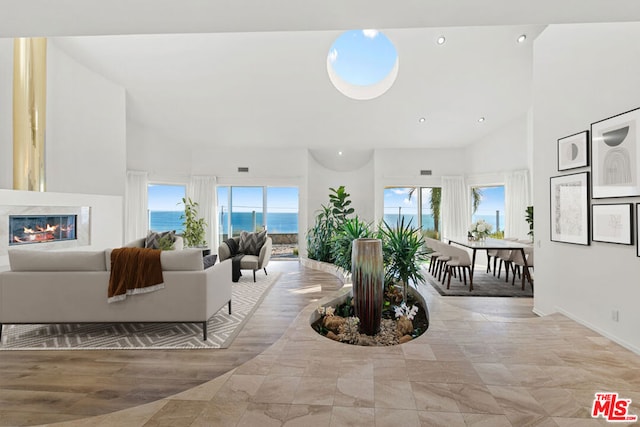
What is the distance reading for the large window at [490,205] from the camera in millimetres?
7484

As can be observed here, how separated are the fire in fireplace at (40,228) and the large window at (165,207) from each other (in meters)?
2.62

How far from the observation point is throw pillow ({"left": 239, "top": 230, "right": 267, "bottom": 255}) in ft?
20.5

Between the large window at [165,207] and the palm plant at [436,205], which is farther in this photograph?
the palm plant at [436,205]

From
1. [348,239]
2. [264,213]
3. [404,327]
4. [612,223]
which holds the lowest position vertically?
[404,327]

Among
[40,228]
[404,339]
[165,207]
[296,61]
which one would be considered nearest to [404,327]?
[404,339]

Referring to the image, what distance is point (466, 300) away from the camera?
4.30 metres

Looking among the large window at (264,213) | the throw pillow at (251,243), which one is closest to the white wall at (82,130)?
the throw pillow at (251,243)

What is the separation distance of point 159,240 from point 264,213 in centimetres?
301

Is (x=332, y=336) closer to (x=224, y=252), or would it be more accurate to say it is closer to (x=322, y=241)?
(x=224, y=252)

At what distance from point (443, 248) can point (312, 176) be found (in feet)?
13.9

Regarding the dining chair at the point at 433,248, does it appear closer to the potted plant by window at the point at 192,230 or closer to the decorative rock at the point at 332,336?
the decorative rock at the point at 332,336

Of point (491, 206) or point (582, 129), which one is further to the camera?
point (491, 206)

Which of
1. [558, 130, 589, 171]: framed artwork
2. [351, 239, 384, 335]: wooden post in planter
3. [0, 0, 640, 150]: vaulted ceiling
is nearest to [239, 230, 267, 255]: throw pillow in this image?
[0, 0, 640, 150]: vaulted ceiling

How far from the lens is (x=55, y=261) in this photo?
3150mm
